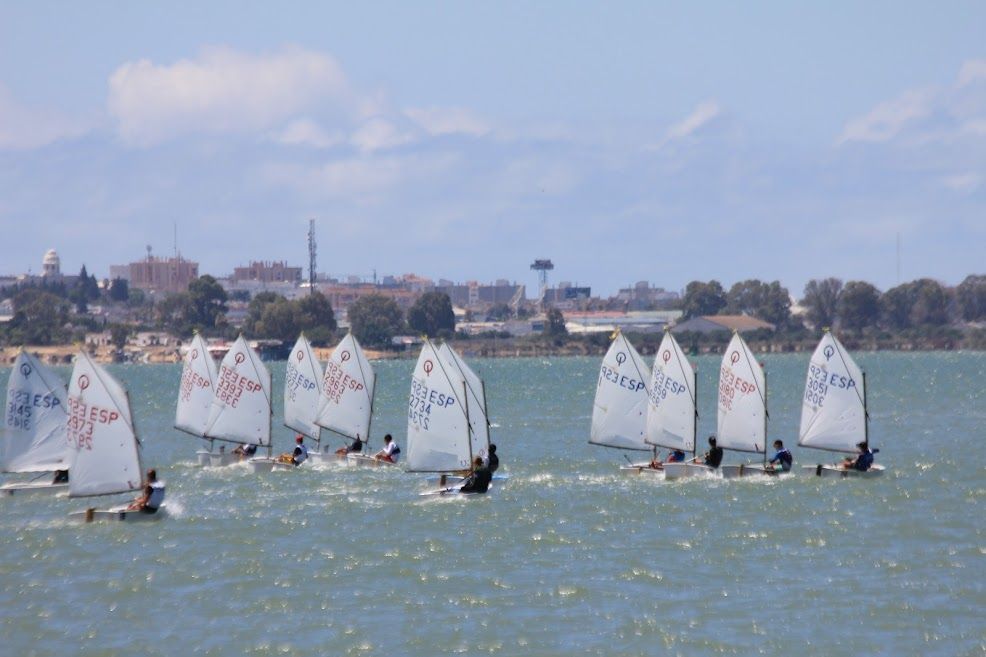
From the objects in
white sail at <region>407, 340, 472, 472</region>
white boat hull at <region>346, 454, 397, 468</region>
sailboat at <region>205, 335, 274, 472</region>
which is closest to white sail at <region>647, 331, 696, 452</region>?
white sail at <region>407, 340, 472, 472</region>

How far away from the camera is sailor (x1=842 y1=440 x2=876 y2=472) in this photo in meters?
47.1

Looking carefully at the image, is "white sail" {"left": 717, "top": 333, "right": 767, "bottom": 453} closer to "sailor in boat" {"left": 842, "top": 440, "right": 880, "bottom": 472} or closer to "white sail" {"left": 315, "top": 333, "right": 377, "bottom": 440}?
"sailor in boat" {"left": 842, "top": 440, "right": 880, "bottom": 472}

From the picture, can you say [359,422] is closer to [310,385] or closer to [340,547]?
[310,385]

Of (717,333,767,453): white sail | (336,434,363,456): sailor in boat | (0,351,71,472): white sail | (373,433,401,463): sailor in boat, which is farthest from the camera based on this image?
(336,434,363,456): sailor in boat

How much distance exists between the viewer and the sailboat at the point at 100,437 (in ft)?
132

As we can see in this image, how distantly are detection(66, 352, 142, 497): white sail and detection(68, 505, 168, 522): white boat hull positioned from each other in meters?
0.63

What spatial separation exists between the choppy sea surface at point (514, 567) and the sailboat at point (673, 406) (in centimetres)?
227

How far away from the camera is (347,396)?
57.7m

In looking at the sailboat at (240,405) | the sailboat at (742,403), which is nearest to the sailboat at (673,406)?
the sailboat at (742,403)

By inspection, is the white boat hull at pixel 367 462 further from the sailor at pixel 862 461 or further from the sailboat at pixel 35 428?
the sailor at pixel 862 461

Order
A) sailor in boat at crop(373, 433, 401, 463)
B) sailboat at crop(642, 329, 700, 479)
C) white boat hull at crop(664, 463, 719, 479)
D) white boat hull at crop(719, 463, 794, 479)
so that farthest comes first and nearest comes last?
1. sailor in boat at crop(373, 433, 401, 463)
2. sailboat at crop(642, 329, 700, 479)
3. white boat hull at crop(664, 463, 719, 479)
4. white boat hull at crop(719, 463, 794, 479)

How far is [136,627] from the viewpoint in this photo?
29297mm

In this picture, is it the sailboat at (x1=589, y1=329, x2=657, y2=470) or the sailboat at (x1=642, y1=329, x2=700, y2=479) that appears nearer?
the sailboat at (x1=642, y1=329, x2=700, y2=479)

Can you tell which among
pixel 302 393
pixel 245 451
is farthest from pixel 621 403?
pixel 302 393
